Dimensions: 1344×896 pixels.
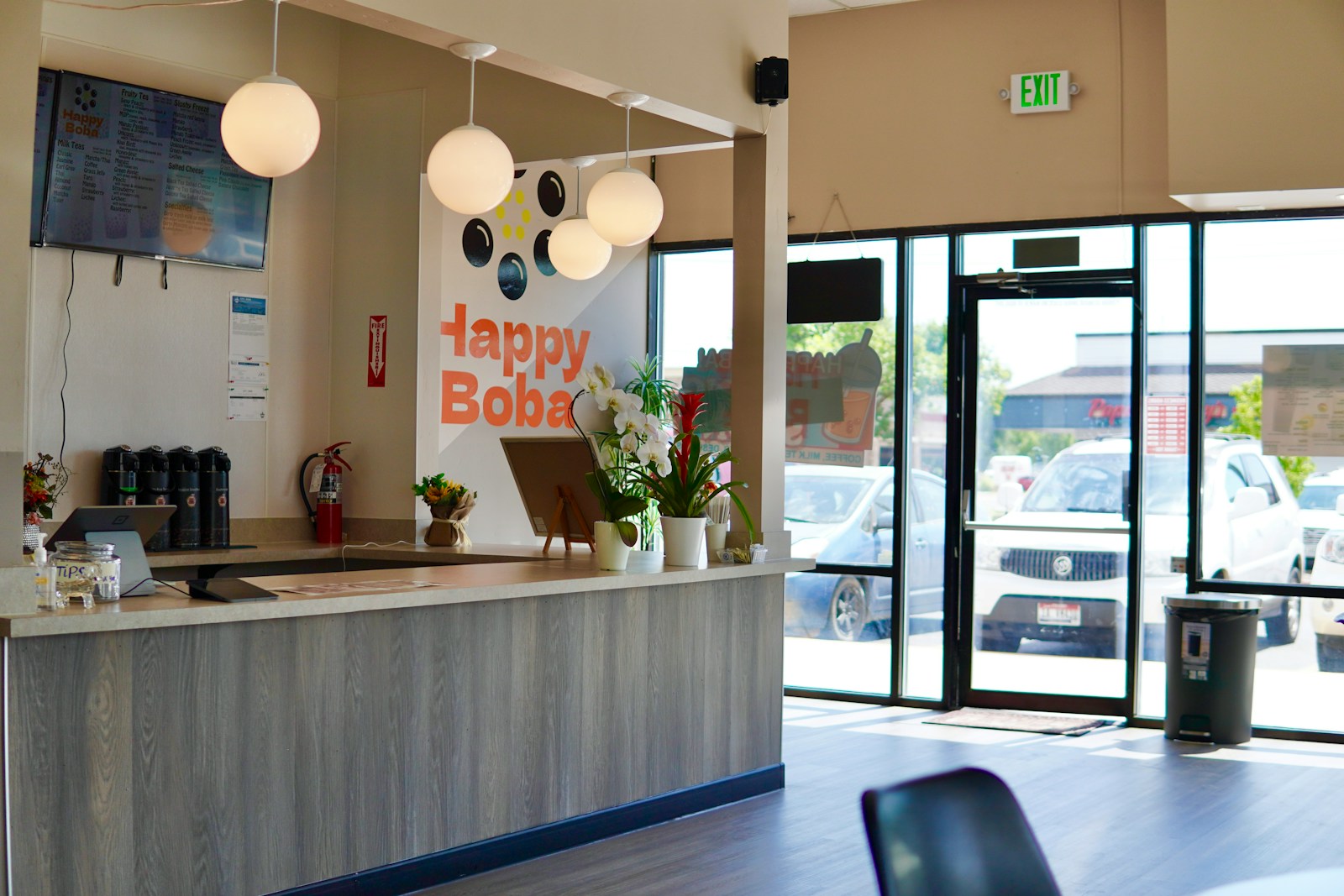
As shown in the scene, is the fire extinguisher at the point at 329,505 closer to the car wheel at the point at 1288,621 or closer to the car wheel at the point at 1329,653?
the car wheel at the point at 1288,621

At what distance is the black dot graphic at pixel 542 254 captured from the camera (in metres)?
7.47

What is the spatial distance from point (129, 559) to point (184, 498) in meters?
2.43

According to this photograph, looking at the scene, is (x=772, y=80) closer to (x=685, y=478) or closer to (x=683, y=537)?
(x=685, y=478)

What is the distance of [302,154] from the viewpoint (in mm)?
3703

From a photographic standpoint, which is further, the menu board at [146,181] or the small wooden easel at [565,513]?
the menu board at [146,181]

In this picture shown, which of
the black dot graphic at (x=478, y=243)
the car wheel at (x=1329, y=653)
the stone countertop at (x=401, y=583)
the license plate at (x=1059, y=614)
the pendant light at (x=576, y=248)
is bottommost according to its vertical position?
the car wheel at (x=1329, y=653)

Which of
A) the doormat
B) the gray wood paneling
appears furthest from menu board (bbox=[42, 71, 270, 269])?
the doormat

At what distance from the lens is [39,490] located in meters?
5.13

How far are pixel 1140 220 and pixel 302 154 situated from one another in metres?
4.90

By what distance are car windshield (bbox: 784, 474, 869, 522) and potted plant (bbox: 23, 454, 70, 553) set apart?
3944 millimetres

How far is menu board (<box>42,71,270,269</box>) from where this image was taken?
569 cm

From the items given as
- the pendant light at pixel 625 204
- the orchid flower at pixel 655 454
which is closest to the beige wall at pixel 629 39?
the pendant light at pixel 625 204

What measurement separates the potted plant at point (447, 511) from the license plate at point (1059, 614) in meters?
3.28

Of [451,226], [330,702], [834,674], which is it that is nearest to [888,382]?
[834,674]
